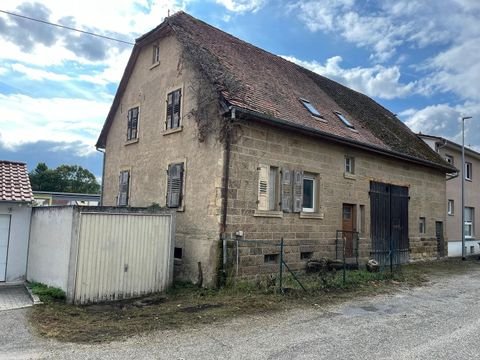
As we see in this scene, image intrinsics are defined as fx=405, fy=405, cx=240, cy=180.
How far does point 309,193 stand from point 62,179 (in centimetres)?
5022

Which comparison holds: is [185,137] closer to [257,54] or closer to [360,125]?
[257,54]

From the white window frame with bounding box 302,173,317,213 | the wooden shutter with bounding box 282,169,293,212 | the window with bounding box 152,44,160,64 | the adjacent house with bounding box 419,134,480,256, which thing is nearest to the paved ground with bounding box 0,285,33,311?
the wooden shutter with bounding box 282,169,293,212

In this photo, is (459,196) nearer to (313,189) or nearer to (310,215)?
(313,189)

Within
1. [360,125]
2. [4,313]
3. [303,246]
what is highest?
[360,125]

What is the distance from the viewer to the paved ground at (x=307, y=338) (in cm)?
562

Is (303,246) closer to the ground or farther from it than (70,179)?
closer to the ground

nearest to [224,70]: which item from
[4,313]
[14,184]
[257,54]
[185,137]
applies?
[185,137]

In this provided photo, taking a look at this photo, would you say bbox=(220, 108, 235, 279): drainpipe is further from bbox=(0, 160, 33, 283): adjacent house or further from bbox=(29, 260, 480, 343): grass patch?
bbox=(0, 160, 33, 283): adjacent house

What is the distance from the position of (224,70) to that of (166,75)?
248 centimetres

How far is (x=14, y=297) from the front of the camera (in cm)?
930

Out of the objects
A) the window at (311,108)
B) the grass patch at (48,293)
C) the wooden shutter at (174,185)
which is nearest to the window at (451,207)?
the window at (311,108)

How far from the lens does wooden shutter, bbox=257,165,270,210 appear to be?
11.4 m

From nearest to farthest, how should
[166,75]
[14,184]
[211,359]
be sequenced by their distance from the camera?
[211,359] → [14,184] → [166,75]

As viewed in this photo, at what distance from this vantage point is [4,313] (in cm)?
782
